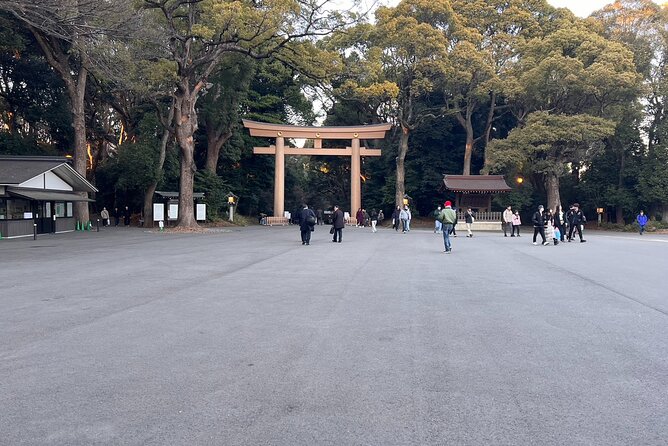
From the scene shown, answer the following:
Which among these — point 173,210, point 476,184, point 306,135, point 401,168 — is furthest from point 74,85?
point 476,184

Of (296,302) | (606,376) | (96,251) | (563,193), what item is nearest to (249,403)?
(606,376)

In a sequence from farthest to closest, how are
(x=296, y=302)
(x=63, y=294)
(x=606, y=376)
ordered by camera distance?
(x=63, y=294) → (x=296, y=302) → (x=606, y=376)

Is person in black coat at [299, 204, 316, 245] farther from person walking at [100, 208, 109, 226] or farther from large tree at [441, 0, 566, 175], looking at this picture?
person walking at [100, 208, 109, 226]

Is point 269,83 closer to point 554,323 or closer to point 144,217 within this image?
point 144,217

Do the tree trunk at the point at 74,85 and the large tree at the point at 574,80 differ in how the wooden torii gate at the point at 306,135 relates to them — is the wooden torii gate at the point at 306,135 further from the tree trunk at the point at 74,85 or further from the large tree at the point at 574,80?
the tree trunk at the point at 74,85

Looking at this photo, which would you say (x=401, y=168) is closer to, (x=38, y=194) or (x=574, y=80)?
(x=574, y=80)

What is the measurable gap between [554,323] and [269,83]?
44.6 meters

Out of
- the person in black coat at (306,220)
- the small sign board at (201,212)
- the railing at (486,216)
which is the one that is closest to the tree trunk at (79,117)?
the small sign board at (201,212)

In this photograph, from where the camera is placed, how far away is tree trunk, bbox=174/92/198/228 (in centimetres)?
2962

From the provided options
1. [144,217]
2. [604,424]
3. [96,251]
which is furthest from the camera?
[144,217]

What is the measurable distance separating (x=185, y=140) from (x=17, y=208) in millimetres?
9291

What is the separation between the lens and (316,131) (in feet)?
138

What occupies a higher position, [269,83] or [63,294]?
[269,83]

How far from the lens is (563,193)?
49.3 metres
